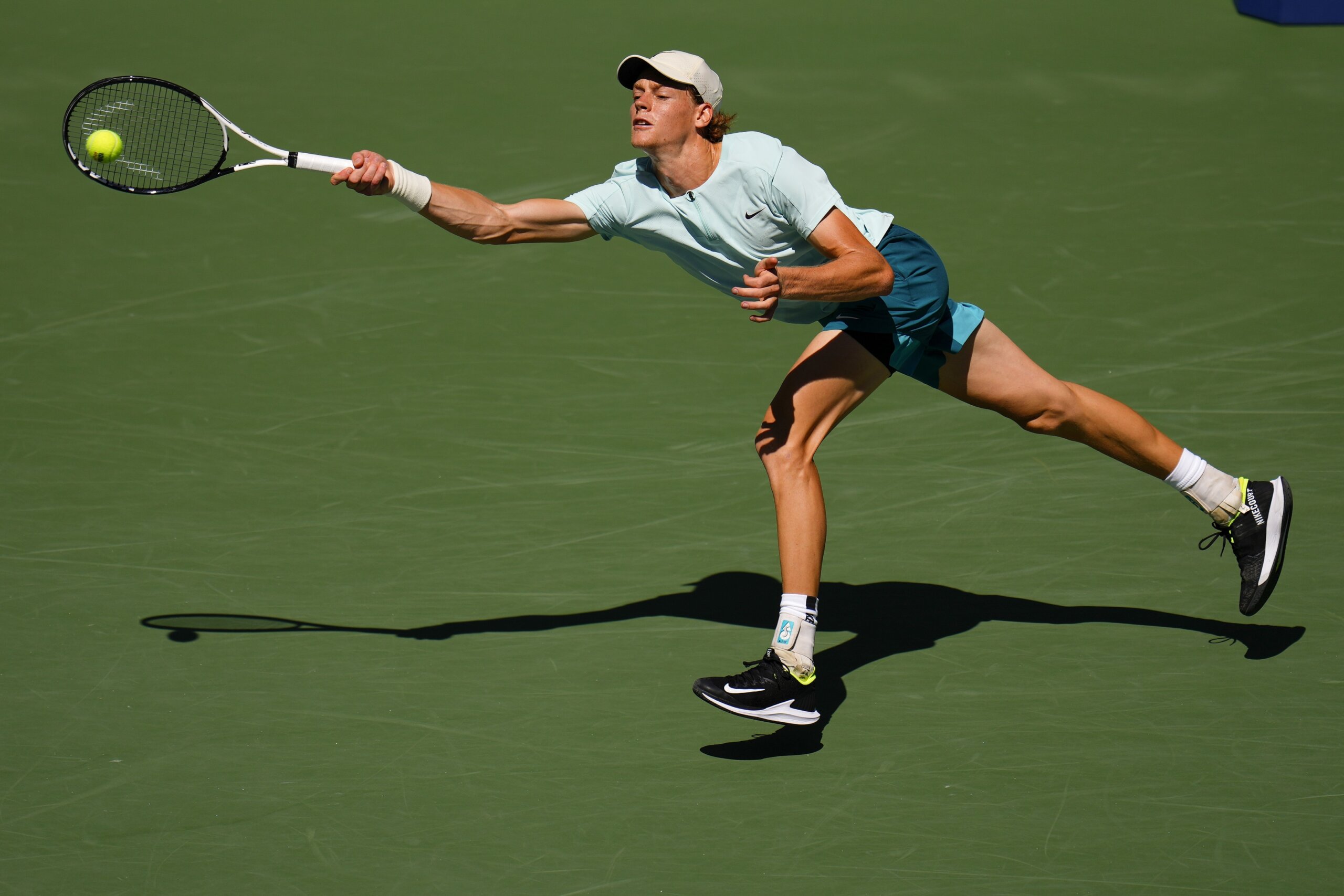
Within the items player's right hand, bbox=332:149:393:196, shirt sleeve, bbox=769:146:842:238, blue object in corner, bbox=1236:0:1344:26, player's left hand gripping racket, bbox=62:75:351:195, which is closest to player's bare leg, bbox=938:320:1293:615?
shirt sleeve, bbox=769:146:842:238

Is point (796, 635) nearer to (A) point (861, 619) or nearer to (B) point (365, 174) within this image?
(A) point (861, 619)

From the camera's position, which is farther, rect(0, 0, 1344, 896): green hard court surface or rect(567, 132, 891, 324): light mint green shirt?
rect(567, 132, 891, 324): light mint green shirt

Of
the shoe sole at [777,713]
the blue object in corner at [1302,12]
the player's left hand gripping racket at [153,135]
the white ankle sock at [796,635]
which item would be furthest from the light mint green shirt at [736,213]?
the blue object in corner at [1302,12]

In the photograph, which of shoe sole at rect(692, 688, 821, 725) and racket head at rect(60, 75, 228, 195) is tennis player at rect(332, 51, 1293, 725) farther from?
racket head at rect(60, 75, 228, 195)

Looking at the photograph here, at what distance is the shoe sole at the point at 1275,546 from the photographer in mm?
4797

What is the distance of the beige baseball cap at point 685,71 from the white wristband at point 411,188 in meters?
0.65

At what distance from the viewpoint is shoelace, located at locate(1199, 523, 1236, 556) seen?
4.94 meters

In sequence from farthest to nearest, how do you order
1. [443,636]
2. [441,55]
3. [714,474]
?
[441,55], [714,474], [443,636]

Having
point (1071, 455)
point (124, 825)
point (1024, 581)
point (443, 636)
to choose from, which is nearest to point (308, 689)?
point (443, 636)

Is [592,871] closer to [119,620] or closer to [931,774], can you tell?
[931,774]

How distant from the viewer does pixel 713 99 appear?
4523mm

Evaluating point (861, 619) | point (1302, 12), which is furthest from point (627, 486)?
point (1302, 12)

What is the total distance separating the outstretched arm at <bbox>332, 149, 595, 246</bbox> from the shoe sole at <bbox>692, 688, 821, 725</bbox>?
1441 mm

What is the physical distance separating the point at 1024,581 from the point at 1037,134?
5.11 m
